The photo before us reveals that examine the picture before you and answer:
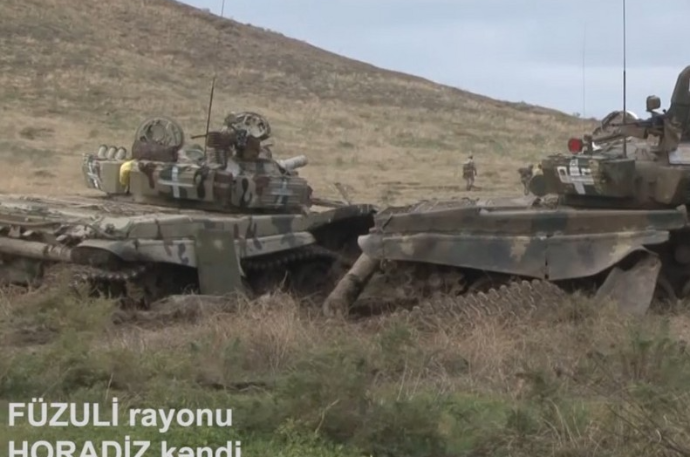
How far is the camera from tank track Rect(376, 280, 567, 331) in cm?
1130

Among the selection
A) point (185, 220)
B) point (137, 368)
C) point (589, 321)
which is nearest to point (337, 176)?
point (185, 220)

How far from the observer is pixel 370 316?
43.4 ft

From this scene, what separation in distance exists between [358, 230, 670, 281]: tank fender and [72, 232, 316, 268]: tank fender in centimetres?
181

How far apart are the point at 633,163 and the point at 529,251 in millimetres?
1453

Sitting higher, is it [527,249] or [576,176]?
[576,176]

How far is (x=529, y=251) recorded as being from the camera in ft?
41.5

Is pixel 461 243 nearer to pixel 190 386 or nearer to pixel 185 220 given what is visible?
pixel 185 220

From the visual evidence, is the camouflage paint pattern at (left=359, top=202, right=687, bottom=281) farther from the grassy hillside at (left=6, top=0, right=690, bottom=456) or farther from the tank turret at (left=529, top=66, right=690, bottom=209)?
the grassy hillside at (left=6, top=0, right=690, bottom=456)

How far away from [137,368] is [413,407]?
225 cm

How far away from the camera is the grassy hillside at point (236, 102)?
113ft

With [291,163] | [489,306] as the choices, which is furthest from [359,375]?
[291,163]

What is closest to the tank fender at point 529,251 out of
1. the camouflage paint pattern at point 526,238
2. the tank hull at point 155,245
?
the camouflage paint pattern at point 526,238

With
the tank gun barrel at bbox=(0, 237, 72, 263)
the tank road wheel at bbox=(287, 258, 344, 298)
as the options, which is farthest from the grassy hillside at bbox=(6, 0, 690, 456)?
the tank road wheel at bbox=(287, 258, 344, 298)

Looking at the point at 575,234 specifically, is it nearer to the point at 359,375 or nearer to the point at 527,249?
the point at 527,249
